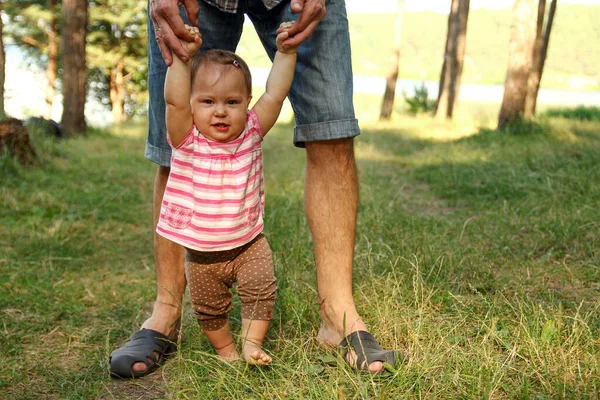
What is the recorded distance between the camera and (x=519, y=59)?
9.92 metres

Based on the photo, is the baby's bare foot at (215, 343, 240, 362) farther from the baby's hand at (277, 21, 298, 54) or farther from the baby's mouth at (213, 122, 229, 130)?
the baby's hand at (277, 21, 298, 54)

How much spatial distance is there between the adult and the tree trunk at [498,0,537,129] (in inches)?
318

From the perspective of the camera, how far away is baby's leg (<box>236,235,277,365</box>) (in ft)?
7.10

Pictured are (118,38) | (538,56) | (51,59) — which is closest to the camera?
(538,56)

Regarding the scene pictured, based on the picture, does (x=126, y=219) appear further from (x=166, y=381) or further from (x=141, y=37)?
(x=141, y=37)

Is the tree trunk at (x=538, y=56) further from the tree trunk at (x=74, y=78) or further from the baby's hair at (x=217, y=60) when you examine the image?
the baby's hair at (x=217, y=60)

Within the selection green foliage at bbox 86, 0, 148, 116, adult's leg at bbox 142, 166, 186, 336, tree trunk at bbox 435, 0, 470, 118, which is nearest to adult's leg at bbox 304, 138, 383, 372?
adult's leg at bbox 142, 166, 186, 336

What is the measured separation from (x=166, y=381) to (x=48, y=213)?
2.97 m

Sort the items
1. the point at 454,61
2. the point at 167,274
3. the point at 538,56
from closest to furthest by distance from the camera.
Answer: the point at 167,274
the point at 538,56
the point at 454,61

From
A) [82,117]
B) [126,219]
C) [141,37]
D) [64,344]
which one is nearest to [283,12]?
[64,344]

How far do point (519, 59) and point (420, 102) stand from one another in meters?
11.8

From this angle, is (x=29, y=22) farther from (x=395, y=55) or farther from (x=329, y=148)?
(x=329, y=148)

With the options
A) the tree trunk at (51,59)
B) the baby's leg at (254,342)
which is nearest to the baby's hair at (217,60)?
the baby's leg at (254,342)

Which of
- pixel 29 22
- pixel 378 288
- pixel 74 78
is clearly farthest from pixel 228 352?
pixel 29 22
